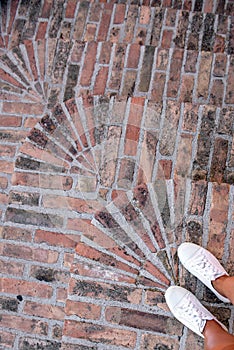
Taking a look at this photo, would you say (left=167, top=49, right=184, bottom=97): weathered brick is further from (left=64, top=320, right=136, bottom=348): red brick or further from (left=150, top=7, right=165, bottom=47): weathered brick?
(left=64, top=320, right=136, bottom=348): red brick

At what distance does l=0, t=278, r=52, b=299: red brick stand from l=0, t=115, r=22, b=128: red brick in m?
0.84

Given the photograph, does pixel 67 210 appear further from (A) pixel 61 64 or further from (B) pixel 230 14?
(B) pixel 230 14

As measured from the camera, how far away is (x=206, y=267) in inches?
80.0

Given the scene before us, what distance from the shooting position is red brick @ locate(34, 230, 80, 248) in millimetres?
2355

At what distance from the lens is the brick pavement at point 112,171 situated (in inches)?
82.6

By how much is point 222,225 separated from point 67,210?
0.78m

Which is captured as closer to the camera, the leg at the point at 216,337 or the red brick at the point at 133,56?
the leg at the point at 216,337

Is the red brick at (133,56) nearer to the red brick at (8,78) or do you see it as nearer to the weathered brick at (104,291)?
the red brick at (8,78)

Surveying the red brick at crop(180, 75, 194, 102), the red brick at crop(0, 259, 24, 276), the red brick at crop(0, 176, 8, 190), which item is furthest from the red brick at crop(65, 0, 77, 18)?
the red brick at crop(0, 259, 24, 276)

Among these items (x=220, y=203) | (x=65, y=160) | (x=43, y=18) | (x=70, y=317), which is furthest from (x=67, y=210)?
(x=43, y=18)

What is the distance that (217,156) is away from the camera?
2248mm

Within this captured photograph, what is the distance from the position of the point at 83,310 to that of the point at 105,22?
1656 mm

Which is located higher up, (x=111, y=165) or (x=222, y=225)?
(x=111, y=165)

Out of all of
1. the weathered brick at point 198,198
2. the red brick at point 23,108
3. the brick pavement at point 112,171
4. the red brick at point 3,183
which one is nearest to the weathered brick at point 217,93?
the brick pavement at point 112,171
